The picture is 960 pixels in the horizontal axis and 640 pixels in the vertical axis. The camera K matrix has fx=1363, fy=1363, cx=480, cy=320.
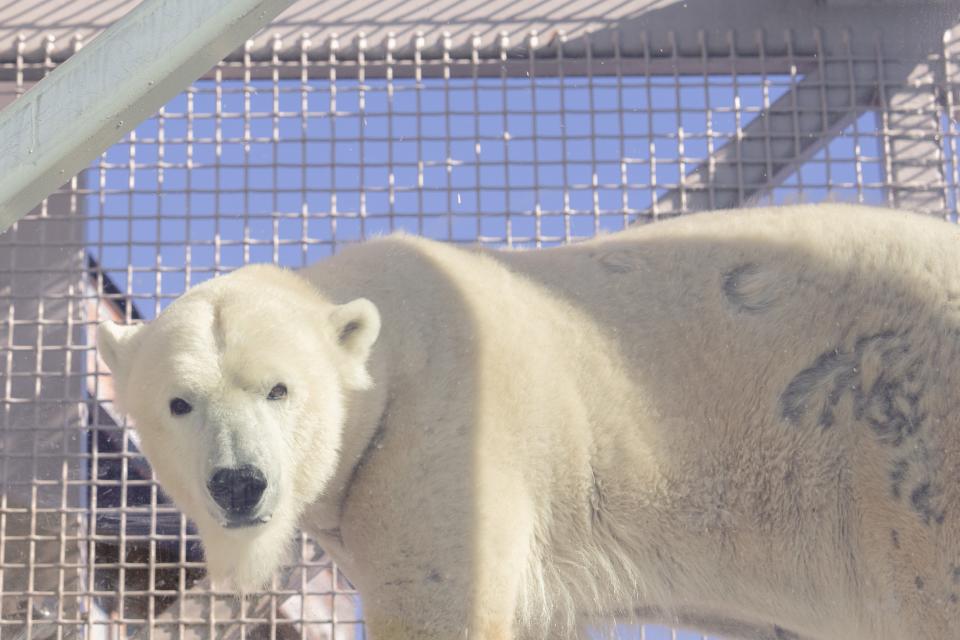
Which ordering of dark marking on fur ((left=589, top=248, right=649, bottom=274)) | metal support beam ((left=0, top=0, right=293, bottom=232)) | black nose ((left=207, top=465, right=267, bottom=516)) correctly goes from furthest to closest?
1. dark marking on fur ((left=589, top=248, right=649, bottom=274))
2. black nose ((left=207, top=465, right=267, bottom=516))
3. metal support beam ((left=0, top=0, right=293, bottom=232))

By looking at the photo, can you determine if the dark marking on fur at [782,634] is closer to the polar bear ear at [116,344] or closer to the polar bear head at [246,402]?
the polar bear head at [246,402]

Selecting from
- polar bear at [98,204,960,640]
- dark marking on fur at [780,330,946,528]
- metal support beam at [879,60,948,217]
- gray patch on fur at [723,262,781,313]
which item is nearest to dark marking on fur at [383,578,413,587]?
polar bear at [98,204,960,640]

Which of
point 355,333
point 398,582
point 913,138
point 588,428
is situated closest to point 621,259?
point 588,428

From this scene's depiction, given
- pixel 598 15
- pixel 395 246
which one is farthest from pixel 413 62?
pixel 395 246

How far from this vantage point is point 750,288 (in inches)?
154

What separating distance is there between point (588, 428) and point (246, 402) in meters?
0.95

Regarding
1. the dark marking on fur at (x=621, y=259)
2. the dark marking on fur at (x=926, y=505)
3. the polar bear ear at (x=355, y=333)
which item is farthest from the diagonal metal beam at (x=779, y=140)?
the dark marking on fur at (x=926, y=505)

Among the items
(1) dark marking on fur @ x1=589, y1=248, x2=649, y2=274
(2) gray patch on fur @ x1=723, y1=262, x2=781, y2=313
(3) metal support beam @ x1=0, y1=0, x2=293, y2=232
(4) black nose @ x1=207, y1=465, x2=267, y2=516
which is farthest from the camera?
(1) dark marking on fur @ x1=589, y1=248, x2=649, y2=274

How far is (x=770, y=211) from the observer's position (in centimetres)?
415

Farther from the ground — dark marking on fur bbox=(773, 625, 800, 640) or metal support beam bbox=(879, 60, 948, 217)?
metal support beam bbox=(879, 60, 948, 217)

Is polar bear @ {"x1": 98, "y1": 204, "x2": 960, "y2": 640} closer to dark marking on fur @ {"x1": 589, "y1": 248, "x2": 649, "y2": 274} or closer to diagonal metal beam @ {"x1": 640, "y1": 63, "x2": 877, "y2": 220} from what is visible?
dark marking on fur @ {"x1": 589, "y1": 248, "x2": 649, "y2": 274}

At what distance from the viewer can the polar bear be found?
3.50m

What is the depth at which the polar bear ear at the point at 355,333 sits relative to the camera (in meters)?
3.69

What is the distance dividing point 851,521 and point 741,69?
2729 mm
